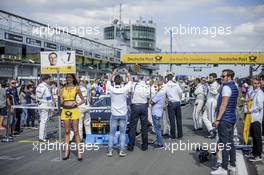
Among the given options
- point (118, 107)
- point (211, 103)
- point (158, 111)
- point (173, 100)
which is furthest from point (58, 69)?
point (211, 103)

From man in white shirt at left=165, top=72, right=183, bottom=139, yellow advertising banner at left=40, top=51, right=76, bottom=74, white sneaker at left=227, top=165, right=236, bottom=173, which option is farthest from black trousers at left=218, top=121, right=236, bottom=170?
man in white shirt at left=165, top=72, right=183, bottom=139

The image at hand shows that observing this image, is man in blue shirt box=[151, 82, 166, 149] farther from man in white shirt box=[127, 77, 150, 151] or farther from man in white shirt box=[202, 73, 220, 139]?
man in white shirt box=[202, 73, 220, 139]

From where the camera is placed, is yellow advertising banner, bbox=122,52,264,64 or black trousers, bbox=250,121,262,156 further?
yellow advertising banner, bbox=122,52,264,64

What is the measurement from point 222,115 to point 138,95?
2.98 meters

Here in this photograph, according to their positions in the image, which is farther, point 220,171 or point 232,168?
point 232,168

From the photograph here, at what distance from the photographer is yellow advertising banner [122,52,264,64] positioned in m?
45.2

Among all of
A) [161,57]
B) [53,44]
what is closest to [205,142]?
[53,44]

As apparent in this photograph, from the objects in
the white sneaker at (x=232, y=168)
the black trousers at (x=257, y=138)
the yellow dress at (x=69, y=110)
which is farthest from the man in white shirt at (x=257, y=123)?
the yellow dress at (x=69, y=110)

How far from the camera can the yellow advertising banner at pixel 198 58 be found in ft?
148

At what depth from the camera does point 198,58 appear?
1804 inches

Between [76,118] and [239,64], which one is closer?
[76,118]

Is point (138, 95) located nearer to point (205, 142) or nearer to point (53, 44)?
point (205, 142)

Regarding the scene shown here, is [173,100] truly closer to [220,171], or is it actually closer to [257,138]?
[257,138]

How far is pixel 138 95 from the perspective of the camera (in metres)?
9.26
